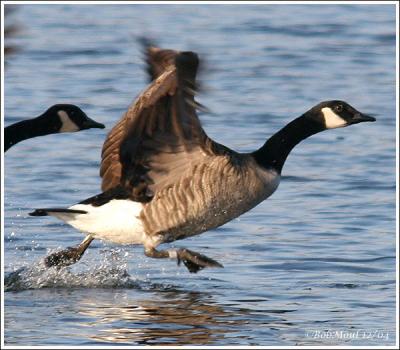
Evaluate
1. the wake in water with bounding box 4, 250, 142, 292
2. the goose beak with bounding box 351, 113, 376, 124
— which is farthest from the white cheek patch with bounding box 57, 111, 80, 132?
the goose beak with bounding box 351, 113, 376, 124

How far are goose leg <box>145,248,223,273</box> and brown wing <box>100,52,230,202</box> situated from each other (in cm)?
38

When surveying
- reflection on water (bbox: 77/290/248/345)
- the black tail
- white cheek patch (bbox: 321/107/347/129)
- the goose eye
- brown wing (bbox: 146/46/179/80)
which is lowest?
reflection on water (bbox: 77/290/248/345)

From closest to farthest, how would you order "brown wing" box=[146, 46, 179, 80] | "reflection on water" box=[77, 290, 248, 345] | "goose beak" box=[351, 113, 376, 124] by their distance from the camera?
"reflection on water" box=[77, 290, 248, 345] → "brown wing" box=[146, 46, 179, 80] → "goose beak" box=[351, 113, 376, 124]

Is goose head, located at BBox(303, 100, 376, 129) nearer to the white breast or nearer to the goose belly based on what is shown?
the goose belly

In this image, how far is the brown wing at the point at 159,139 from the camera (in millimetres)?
6598

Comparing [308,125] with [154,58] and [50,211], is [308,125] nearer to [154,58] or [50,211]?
[154,58]

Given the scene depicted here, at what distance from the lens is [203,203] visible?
7.52 m

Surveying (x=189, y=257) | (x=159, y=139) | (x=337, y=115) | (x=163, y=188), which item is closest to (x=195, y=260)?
(x=189, y=257)

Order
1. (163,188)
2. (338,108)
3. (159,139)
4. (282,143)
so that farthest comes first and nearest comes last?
1. (338,108)
2. (282,143)
3. (163,188)
4. (159,139)

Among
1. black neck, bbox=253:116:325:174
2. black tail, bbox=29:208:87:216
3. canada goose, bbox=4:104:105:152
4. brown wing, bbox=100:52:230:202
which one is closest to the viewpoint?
→ brown wing, bbox=100:52:230:202

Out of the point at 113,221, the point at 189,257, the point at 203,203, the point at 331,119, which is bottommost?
the point at 189,257

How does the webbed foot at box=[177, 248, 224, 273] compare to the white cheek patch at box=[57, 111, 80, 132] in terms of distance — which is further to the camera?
the white cheek patch at box=[57, 111, 80, 132]

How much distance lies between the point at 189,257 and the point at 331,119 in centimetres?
165

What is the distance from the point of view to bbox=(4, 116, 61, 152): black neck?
7.79 m
